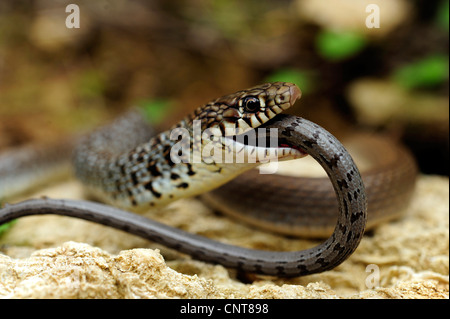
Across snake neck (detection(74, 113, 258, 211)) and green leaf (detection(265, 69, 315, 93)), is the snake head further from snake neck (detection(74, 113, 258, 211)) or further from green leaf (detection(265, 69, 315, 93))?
green leaf (detection(265, 69, 315, 93))

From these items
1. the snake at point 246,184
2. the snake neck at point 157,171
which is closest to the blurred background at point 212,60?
the snake neck at point 157,171

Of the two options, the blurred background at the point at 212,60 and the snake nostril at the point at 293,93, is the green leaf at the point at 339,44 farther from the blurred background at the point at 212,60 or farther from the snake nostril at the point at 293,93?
the snake nostril at the point at 293,93

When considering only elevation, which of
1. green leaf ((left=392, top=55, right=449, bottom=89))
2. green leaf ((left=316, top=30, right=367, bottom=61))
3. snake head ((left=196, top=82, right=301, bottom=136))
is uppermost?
green leaf ((left=316, top=30, right=367, bottom=61))

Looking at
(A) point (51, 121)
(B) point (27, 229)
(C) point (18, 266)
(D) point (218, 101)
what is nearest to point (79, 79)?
(A) point (51, 121)

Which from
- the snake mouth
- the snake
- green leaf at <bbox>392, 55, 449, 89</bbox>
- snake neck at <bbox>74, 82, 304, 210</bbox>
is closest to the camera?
the snake

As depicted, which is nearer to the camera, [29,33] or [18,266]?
[18,266]

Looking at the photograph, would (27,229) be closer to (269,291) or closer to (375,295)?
(269,291)

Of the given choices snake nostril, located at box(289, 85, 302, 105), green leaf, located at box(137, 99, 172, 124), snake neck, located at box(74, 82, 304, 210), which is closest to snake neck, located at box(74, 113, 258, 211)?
snake neck, located at box(74, 82, 304, 210)
